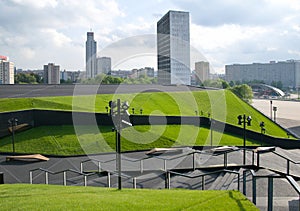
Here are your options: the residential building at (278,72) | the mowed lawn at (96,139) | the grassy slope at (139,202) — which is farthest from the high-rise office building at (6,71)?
the grassy slope at (139,202)

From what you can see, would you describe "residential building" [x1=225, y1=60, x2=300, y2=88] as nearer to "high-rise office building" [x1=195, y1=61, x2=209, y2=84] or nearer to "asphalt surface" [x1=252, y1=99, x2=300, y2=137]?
"asphalt surface" [x1=252, y1=99, x2=300, y2=137]

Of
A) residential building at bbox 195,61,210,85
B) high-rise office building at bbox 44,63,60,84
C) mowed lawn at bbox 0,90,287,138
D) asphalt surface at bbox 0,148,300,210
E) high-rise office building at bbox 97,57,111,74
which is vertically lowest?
asphalt surface at bbox 0,148,300,210

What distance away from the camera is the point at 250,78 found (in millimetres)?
199625

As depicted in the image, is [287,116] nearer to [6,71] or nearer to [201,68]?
[201,68]

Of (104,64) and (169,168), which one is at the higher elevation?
(104,64)

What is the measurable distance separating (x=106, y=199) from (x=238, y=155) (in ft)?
43.6

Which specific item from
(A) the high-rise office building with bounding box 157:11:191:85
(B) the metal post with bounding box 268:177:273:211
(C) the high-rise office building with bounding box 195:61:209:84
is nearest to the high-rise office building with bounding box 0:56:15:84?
(C) the high-rise office building with bounding box 195:61:209:84

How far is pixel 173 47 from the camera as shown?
59.5 feet

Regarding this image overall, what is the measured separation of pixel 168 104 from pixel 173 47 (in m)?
16.2

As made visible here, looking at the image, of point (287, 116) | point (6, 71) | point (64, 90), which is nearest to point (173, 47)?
point (64, 90)

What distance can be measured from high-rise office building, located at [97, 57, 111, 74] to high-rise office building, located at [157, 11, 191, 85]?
311 centimetres

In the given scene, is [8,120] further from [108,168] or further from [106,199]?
[106,199]

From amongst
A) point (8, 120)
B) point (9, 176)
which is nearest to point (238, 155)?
point (9, 176)

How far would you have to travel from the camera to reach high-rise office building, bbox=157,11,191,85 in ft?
57.9
